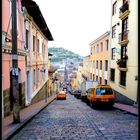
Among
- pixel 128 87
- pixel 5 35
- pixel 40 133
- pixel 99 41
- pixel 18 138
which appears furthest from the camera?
pixel 99 41

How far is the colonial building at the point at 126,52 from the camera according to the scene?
2242 cm

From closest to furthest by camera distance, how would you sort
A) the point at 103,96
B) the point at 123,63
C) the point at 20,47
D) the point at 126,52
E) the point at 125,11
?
Answer: the point at 20,47 → the point at 103,96 → the point at 125,11 → the point at 123,63 → the point at 126,52

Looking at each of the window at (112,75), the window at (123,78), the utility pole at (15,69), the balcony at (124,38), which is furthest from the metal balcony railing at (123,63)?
the utility pole at (15,69)

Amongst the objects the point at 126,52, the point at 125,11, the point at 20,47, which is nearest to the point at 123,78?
the point at 126,52

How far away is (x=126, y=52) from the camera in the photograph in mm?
25484

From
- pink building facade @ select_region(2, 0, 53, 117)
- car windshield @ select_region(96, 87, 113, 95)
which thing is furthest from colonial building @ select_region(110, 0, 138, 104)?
pink building facade @ select_region(2, 0, 53, 117)

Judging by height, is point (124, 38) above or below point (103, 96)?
above

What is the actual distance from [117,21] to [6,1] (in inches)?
686

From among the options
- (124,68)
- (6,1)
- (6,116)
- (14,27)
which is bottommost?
(6,116)

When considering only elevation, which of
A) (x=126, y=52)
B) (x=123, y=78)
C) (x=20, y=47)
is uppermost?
(x=126, y=52)

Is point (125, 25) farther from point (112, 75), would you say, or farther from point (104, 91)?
point (104, 91)

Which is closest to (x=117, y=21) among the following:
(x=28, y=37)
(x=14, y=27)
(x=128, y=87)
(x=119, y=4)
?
(x=119, y=4)

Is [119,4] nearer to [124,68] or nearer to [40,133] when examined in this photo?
[124,68]

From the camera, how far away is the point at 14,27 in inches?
429
